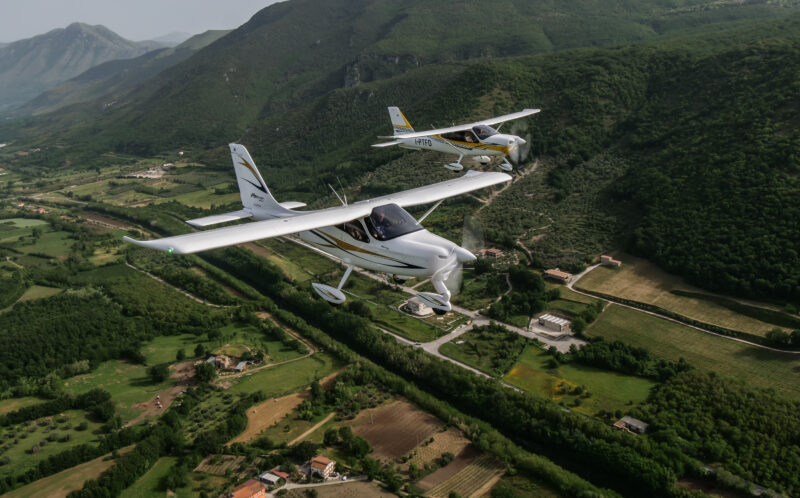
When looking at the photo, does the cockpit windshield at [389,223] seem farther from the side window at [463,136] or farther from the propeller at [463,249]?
the side window at [463,136]

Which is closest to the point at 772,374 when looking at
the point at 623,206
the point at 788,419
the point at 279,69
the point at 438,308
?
the point at 788,419

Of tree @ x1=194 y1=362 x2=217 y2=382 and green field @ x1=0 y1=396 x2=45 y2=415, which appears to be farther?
tree @ x1=194 y1=362 x2=217 y2=382

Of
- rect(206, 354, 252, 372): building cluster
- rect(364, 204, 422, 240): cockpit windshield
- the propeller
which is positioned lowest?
rect(206, 354, 252, 372): building cluster

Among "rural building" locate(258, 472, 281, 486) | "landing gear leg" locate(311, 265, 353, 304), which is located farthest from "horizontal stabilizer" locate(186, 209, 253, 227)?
"rural building" locate(258, 472, 281, 486)

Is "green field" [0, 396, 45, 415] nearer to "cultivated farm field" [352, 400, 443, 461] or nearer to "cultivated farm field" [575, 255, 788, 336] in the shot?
"cultivated farm field" [352, 400, 443, 461]

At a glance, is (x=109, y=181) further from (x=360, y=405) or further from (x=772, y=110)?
(x=772, y=110)

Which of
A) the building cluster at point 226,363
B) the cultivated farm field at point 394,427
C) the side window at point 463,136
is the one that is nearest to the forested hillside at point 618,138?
the side window at point 463,136

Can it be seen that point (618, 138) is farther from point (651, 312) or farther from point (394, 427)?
point (394, 427)

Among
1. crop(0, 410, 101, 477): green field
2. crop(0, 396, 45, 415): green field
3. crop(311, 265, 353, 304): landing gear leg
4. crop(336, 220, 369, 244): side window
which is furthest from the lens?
crop(0, 396, 45, 415): green field
